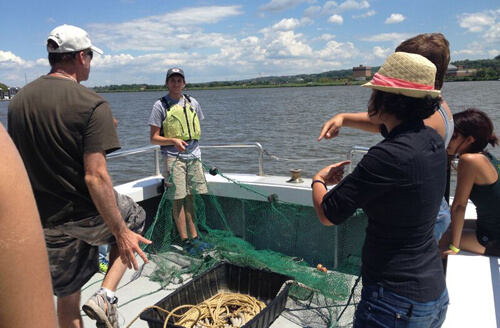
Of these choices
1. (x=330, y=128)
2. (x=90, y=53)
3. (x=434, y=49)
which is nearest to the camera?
(x=434, y=49)

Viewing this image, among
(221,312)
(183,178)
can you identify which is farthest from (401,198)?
(183,178)

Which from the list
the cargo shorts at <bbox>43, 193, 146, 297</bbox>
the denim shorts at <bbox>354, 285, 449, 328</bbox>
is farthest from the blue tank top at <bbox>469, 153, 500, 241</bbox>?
the cargo shorts at <bbox>43, 193, 146, 297</bbox>

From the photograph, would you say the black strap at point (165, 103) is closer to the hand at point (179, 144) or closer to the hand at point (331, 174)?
the hand at point (179, 144)

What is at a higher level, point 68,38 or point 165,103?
point 68,38

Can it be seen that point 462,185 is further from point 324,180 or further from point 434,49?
point 324,180

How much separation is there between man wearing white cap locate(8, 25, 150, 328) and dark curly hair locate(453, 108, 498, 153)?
212 cm

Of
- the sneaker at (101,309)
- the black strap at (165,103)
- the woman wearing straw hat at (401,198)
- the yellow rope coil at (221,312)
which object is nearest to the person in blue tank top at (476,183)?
the woman wearing straw hat at (401,198)

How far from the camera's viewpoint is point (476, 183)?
277 centimetres

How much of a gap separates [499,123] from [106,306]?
1827cm

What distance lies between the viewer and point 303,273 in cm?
373

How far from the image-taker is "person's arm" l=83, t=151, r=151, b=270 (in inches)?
91.9

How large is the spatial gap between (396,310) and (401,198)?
1.44 ft

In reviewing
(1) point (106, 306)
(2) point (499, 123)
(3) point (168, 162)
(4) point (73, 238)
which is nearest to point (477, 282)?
(1) point (106, 306)

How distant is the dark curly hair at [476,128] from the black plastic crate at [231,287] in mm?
1674
